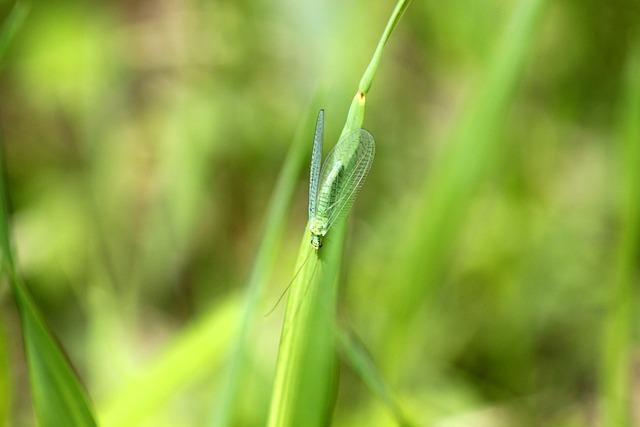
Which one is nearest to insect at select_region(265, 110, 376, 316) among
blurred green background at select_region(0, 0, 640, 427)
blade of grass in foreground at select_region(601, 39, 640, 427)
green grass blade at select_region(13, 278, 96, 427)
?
green grass blade at select_region(13, 278, 96, 427)

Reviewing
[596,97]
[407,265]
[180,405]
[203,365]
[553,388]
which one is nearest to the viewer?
[407,265]

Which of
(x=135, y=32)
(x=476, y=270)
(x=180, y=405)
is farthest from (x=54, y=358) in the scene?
(x=135, y=32)

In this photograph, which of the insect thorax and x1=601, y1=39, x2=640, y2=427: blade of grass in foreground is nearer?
the insect thorax

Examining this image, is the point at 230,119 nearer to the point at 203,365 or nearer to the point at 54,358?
the point at 203,365

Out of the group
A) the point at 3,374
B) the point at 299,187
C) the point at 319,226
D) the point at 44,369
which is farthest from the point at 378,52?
the point at 299,187

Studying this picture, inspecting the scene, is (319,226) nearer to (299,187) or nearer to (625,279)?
(625,279)

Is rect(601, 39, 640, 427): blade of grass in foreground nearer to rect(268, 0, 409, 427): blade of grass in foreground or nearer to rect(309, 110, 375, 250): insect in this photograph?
rect(309, 110, 375, 250): insect
